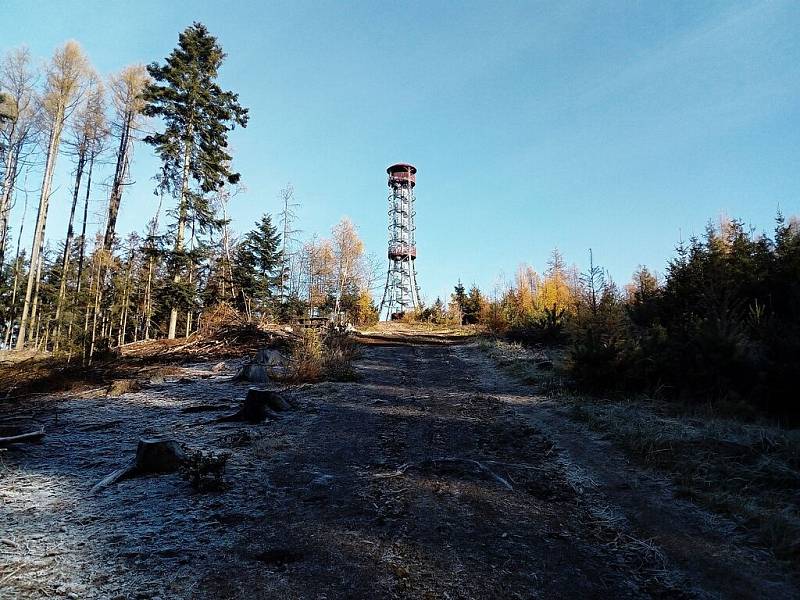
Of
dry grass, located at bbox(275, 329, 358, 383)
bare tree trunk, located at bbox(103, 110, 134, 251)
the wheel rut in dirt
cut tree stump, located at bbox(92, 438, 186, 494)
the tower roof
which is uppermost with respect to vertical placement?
the tower roof

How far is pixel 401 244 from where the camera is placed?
44781 mm

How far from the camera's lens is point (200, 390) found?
7.50 meters

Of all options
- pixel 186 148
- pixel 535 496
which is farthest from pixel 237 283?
pixel 535 496

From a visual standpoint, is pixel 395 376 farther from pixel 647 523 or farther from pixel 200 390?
pixel 647 523

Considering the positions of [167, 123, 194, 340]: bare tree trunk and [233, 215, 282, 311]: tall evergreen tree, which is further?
[233, 215, 282, 311]: tall evergreen tree

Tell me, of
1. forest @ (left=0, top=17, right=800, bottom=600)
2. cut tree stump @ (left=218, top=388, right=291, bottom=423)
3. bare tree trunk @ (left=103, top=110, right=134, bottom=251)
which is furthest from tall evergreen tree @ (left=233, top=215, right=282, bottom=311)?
cut tree stump @ (left=218, top=388, right=291, bottom=423)

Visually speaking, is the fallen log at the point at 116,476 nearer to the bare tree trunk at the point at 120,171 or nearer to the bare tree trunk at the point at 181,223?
the bare tree trunk at the point at 181,223

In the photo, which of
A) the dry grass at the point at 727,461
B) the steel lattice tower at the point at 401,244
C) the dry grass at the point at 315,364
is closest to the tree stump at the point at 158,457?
the dry grass at the point at 727,461

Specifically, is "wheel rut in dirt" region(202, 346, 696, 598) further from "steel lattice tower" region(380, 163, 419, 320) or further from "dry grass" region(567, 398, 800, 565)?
"steel lattice tower" region(380, 163, 419, 320)

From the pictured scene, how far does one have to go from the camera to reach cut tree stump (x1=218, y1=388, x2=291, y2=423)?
5590mm

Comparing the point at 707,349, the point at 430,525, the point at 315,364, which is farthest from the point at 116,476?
the point at 707,349

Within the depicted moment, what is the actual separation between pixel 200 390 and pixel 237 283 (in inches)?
698

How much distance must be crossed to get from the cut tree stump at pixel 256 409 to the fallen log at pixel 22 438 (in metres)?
1.81

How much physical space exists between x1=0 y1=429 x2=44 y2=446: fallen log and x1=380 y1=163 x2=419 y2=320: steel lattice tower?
39268 millimetres
